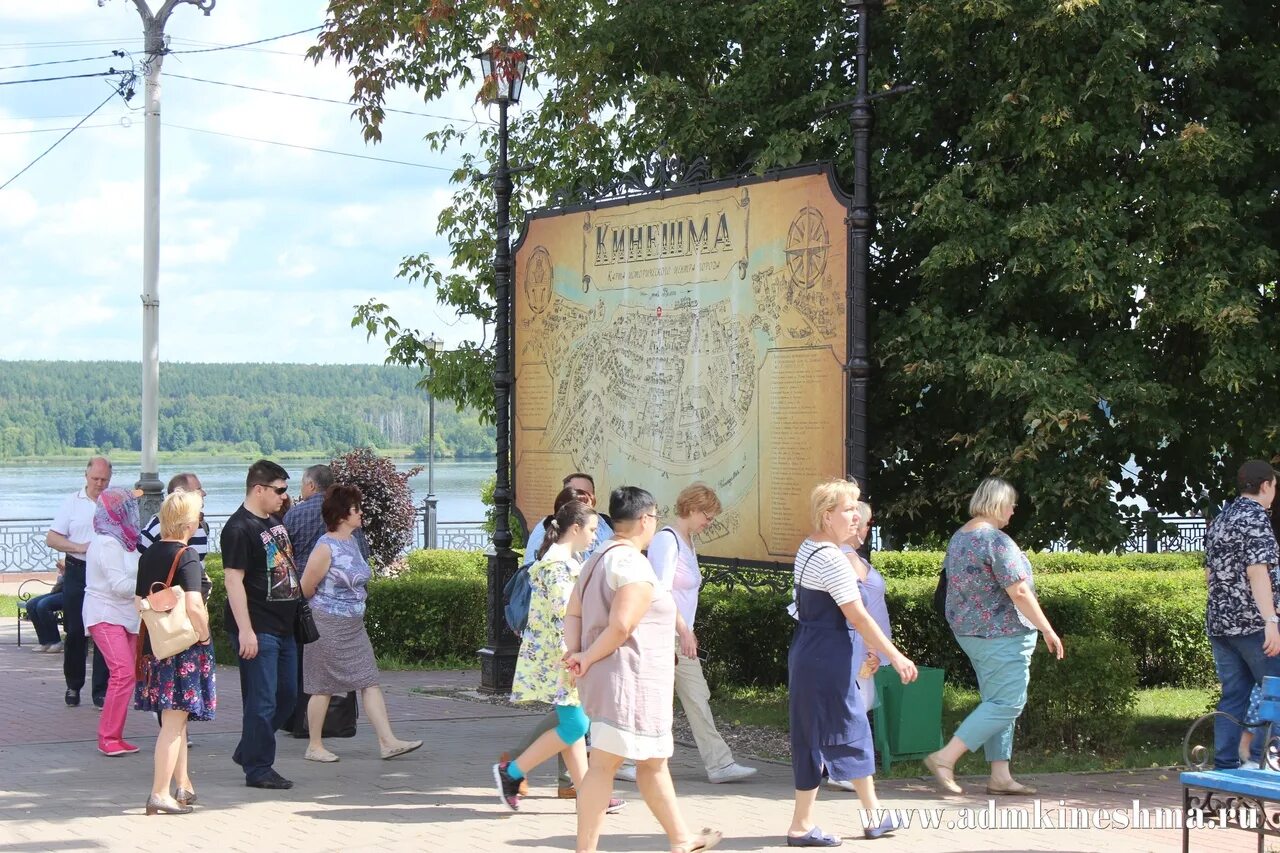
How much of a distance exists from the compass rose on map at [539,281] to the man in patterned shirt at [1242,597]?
563 centimetres

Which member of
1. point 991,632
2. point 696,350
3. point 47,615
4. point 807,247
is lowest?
→ point 47,615

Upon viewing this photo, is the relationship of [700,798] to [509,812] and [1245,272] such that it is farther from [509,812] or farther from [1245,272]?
[1245,272]

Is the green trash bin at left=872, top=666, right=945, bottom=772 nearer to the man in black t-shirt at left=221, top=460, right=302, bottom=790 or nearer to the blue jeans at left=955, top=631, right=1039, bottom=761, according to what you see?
the blue jeans at left=955, top=631, right=1039, bottom=761

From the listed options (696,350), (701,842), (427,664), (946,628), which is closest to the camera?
(701,842)

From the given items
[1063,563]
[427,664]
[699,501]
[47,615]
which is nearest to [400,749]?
[699,501]

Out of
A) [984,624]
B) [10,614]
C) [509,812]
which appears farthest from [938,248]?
[10,614]

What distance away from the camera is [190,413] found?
9406 cm

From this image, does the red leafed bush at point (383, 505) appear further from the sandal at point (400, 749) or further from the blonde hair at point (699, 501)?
the blonde hair at point (699, 501)

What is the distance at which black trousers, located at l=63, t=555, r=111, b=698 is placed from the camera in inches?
435

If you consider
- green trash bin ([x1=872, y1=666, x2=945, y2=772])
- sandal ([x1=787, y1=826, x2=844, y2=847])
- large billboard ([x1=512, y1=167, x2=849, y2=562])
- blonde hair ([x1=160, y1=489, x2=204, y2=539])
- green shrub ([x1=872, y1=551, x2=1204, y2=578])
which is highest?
large billboard ([x1=512, y1=167, x2=849, y2=562])

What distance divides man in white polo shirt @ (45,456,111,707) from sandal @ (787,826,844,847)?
6336 millimetres

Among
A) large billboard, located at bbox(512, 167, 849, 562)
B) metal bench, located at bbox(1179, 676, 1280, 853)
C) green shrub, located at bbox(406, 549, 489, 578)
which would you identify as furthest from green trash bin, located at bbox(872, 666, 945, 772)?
green shrub, located at bbox(406, 549, 489, 578)

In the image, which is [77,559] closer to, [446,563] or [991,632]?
[991,632]

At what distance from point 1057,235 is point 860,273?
3.94 ft
